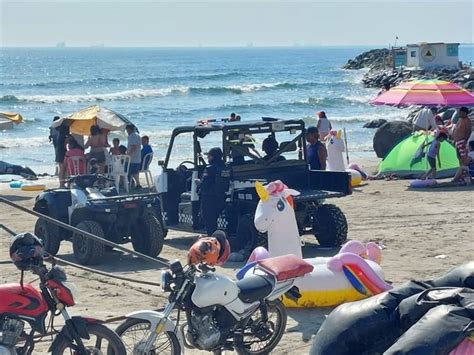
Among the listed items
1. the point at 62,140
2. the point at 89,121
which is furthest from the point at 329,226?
the point at 62,140

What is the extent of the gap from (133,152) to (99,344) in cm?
1229

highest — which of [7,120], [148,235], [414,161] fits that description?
[7,120]

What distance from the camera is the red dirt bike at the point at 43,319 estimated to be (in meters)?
6.81

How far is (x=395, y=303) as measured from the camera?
6172 mm

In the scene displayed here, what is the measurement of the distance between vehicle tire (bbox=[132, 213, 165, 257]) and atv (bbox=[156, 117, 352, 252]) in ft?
2.22

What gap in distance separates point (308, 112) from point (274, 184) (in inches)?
1600

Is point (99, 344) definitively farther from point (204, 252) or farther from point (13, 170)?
point (13, 170)

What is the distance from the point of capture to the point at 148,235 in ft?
40.0

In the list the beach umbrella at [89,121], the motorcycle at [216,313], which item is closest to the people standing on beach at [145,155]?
the beach umbrella at [89,121]

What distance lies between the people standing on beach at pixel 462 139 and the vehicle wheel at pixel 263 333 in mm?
10618

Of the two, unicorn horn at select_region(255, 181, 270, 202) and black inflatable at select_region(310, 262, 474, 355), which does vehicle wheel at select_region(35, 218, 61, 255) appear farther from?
black inflatable at select_region(310, 262, 474, 355)

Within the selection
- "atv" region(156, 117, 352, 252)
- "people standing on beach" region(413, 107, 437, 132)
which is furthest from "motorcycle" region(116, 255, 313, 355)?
"people standing on beach" region(413, 107, 437, 132)

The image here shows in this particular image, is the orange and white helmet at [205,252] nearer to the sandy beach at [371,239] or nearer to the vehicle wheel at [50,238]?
the sandy beach at [371,239]

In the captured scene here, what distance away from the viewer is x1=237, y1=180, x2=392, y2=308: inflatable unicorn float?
9.41m
